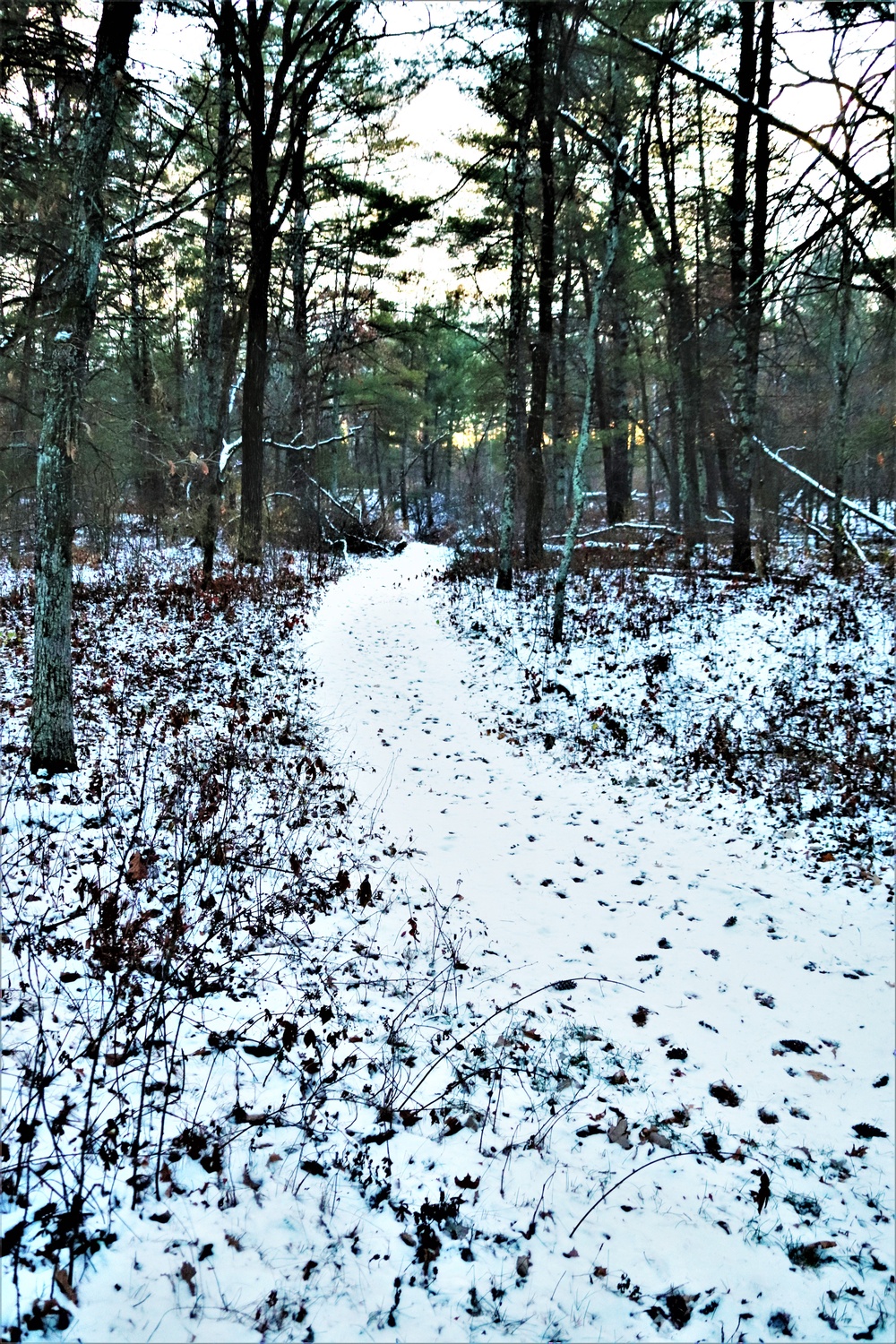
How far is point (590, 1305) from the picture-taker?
8.23 ft

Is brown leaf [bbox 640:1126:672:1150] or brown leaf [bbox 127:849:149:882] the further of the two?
brown leaf [bbox 127:849:149:882]

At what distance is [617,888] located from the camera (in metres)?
5.62

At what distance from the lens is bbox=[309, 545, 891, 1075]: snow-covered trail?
4324mm

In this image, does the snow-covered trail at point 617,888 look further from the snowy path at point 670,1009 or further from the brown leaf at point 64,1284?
the brown leaf at point 64,1284

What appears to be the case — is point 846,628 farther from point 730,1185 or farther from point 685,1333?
point 685,1333

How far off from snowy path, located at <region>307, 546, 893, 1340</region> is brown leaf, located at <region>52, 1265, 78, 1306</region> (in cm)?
158

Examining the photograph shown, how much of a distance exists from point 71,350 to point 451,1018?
5.82 m

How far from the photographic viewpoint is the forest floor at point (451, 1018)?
2525mm

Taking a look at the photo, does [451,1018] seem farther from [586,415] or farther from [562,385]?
[562,385]

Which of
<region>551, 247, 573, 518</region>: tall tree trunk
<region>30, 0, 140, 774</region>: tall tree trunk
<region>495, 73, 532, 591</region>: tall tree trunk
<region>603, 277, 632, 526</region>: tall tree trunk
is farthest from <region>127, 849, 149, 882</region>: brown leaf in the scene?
<region>603, 277, 632, 526</region>: tall tree trunk

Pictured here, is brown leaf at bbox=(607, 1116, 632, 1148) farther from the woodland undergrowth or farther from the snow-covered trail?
the woodland undergrowth

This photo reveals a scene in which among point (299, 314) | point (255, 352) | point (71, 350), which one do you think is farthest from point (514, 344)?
point (71, 350)

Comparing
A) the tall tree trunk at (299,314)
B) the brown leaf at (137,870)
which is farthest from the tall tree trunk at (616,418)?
the brown leaf at (137,870)

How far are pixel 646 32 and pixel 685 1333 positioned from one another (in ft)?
52.8
